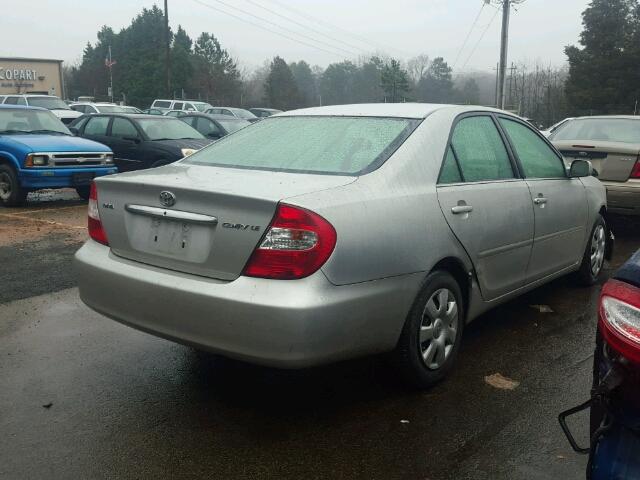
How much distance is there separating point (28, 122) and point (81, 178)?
181cm

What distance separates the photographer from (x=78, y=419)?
3074 mm

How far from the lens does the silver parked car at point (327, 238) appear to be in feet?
8.99

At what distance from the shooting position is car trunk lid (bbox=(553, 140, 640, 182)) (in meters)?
7.63

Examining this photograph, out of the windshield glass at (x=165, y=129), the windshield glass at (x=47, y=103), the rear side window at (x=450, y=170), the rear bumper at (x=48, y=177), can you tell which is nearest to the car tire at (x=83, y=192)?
the rear bumper at (x=48, y=177)

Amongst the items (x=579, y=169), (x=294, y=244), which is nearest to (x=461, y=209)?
(x=294, y=244)

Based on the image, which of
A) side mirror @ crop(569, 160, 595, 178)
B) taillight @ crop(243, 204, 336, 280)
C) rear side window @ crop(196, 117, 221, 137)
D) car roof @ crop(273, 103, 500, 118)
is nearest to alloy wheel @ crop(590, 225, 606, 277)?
side mirror @ crop(569, 160, 595, 178)

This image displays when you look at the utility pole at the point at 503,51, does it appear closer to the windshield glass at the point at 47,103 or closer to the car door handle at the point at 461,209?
the windshield glass at the point at 47,103

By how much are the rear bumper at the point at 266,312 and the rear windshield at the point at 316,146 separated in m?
0.73

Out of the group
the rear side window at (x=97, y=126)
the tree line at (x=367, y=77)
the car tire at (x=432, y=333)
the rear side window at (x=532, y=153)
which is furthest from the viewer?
the tree line at (x=367, y=77)

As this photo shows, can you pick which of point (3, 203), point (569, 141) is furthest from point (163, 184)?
point (3, 203)

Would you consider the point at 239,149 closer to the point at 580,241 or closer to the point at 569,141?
the point at 580,241

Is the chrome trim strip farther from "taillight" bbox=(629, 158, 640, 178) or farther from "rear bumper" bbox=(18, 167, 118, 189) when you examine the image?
"rear bumper" bbox=(18, 167, 118, 189)

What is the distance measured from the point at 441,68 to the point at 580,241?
2543 inches

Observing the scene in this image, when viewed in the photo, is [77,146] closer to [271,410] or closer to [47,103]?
[271,410]
